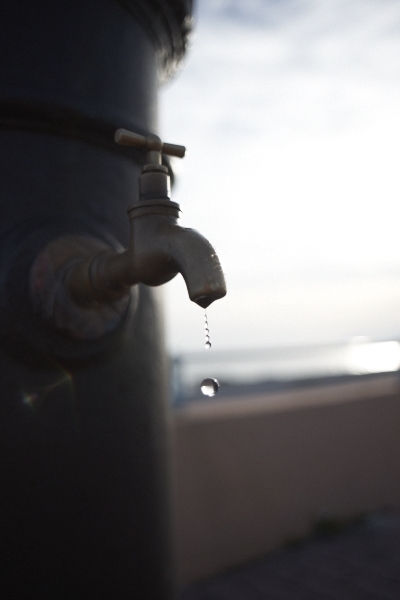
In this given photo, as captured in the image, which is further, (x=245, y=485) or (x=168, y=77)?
(x=245, y=485)

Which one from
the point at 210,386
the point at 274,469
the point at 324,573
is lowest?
the point at 324,573

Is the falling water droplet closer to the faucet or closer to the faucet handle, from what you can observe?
the faucet

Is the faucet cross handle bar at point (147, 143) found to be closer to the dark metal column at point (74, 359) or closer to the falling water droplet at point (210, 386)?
the dark metal column at point (74, 359)

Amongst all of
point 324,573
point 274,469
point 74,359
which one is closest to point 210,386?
point 74,359

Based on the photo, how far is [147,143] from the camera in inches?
42.1

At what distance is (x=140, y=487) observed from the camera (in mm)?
1206

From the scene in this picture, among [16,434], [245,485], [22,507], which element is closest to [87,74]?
[16,434]

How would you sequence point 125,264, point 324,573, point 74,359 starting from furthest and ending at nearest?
point 324,573 < point 74,359 < point 125,264

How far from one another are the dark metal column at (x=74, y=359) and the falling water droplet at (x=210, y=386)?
9.0 inches

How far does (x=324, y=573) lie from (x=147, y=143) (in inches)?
115

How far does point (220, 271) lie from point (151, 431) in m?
0.55

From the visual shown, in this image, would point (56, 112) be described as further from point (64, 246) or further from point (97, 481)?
point (97, 481)

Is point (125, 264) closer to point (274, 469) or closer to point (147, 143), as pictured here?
point (147, 143)

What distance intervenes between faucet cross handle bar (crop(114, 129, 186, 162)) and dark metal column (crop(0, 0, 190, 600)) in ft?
0.64
